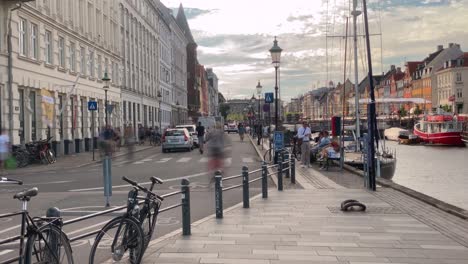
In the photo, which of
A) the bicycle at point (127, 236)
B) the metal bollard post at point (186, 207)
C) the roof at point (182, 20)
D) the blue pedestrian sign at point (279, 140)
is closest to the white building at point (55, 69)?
the blue pedestrian sign at point (279, 140)

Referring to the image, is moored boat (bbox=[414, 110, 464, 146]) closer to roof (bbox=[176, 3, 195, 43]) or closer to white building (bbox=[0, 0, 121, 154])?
white building (bbox=[0, 0, 121, 154])

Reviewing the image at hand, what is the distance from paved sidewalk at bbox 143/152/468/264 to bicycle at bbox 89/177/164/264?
0.47 m

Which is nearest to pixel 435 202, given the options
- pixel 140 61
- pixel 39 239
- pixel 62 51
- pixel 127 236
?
pixel 127 236

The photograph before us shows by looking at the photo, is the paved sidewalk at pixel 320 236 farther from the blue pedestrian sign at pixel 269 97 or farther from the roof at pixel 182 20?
the roof at pixel 182 20

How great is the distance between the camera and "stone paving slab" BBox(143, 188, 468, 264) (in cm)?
679

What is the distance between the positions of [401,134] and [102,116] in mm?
45417

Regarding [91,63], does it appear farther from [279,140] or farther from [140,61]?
[279,140]

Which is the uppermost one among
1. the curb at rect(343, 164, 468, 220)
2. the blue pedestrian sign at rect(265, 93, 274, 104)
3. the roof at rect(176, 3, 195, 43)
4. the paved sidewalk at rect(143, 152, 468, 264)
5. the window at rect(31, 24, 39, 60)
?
the roof at rect(176, 3, 195, 43)

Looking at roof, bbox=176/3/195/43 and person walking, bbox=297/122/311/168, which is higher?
roof, bbox=176/3/195/43

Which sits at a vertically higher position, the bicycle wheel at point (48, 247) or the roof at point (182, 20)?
the roof at point (182, 20)

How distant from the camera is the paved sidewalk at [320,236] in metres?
6.82

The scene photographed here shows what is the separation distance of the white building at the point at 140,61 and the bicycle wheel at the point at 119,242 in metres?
41.0

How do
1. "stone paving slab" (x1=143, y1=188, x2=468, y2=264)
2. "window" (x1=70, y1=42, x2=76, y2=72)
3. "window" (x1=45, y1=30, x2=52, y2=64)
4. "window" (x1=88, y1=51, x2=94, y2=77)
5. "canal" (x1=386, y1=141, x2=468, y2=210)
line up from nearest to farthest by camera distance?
"stone paving slab" (x1=143, y1=188, x2=468, y2=264) → "canal" (x1=386, y1=141, x2=468, y2=210) → "window" (x1=45, y1=30, x2=52, y2=64) → "window" (x1=70, y1=42, x2=76, y2=72) → "window" (x1=88, y1=51, x2=94, y2=77)

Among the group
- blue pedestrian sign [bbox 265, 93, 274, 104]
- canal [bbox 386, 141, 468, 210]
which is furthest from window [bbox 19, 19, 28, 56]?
canal [bbox 386, 141, 468, 210]
